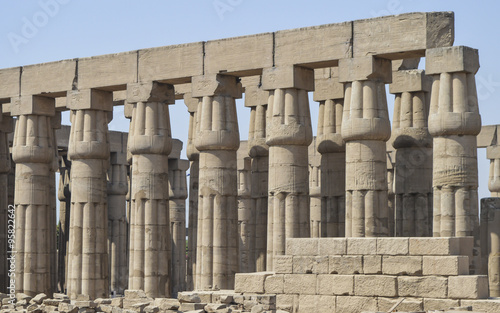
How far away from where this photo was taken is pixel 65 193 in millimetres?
53719

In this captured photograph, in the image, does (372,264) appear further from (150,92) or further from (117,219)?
(117,219)

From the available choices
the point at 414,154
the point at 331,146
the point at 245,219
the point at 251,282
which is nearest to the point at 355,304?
the point at 251,282

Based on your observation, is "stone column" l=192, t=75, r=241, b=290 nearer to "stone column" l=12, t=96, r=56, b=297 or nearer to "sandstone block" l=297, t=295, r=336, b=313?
"stone column" l=12, t=96, r=56, b=297

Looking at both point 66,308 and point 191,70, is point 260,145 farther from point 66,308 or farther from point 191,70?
point 66,308

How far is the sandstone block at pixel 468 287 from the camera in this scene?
24.1m

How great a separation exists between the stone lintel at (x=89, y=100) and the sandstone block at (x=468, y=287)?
17.4 m

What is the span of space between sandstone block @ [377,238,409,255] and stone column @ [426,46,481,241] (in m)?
4.92

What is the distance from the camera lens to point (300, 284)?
26797 millimetres

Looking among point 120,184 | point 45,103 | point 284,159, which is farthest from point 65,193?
point 284,159

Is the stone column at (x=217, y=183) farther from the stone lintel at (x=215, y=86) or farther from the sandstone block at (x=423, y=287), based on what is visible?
the sandstone block at (x=423, y=287)

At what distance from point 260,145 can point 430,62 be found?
1256 centimetres

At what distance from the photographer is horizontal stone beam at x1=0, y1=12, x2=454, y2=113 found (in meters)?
30.9

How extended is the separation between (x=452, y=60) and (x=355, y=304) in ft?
26.4

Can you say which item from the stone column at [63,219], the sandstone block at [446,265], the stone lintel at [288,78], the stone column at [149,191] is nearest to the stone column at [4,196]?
the stone column at [63,219]
